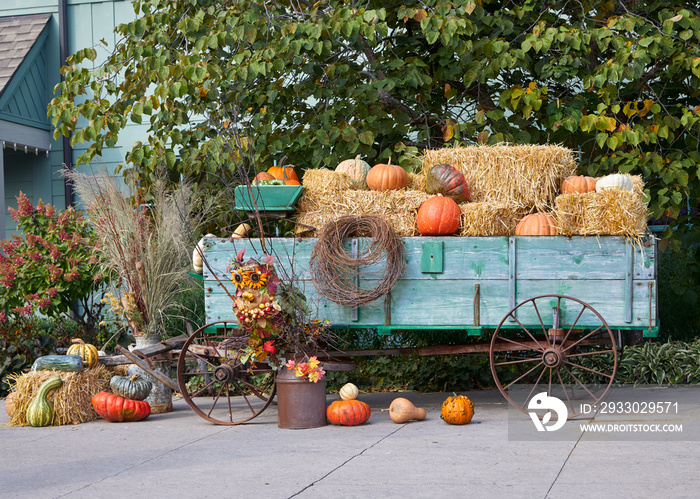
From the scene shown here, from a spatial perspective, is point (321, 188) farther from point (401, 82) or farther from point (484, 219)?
point (401, 82)

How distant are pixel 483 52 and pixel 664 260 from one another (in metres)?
3.26

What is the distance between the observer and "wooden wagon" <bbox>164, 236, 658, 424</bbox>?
5156 millimetres

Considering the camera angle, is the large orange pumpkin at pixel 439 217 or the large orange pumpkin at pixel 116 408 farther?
the large orange pumpkin at pixel 116 408

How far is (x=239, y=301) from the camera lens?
5188 mm

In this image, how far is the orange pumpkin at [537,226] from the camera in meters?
5.33

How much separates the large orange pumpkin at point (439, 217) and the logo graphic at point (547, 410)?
A: 1381mm

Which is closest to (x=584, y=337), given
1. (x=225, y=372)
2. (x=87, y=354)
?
(x=225, y=372)

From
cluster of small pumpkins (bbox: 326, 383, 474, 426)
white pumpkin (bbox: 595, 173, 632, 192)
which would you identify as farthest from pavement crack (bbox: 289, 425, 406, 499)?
white pumpkin (bbox: 595, 173, 632, 192)

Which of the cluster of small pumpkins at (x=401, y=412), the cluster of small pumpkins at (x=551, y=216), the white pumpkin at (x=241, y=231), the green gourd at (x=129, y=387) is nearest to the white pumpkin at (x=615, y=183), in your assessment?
the cluster of small pumpkins at (x=551, y=216)

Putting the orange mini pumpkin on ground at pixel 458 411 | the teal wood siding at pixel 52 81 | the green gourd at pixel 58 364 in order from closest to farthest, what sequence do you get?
1. the orange mini pumpkin on ground at pixel 458 411
2. the green gourd at pixel 58 364
3. the teal wood siding at pixel 52 81

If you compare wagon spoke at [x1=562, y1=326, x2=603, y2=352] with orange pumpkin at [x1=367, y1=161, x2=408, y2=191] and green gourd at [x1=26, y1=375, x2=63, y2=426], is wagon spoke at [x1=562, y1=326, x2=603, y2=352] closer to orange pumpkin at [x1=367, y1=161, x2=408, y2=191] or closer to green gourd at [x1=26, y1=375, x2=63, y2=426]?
orange pumpkin at [x1=367, y1=161, x2=408, y2=191]

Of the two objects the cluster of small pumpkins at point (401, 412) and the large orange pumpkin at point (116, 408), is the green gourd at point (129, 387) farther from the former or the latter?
the cluster of small pumpkins at point (401, 412)

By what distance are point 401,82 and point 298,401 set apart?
2988 millimetres

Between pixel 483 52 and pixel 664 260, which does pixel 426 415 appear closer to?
pixel 483 52
